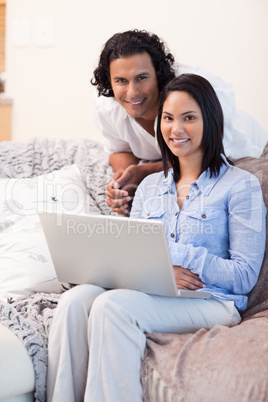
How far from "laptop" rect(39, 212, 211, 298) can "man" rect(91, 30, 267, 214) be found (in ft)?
1.56

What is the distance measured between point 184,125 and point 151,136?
425 millimetres

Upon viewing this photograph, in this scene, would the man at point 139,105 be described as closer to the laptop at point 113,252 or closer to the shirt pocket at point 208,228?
the shirt pocket at point 208,228

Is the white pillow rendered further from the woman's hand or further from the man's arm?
the woman's hand

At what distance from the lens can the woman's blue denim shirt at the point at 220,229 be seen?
4.50 feet

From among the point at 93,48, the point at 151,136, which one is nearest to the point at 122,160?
the point at 151,136

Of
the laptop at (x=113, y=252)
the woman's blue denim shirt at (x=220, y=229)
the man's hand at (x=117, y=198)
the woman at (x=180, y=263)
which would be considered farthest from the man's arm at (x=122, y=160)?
the laptop at (x=113, y=252)

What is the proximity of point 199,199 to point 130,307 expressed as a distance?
15.3 inches

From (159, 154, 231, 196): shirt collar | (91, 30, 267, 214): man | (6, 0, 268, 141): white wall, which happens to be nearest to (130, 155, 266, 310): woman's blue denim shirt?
Answer: (159, 154, 231, 196): shirt collar

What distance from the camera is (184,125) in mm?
1492

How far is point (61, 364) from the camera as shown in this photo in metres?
1.23

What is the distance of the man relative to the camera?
1784 mm

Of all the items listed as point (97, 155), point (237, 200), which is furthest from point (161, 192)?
point (97, 155)

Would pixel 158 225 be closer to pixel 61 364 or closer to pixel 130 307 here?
pixel 130 307

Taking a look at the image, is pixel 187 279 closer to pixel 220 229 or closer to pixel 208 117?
pixel 220 229
